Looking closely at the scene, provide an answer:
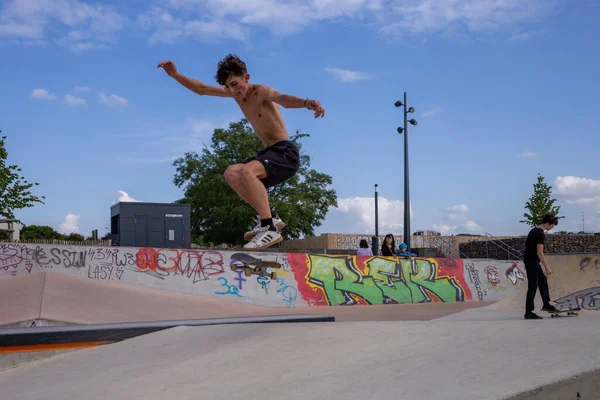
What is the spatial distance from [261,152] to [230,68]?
31.2 inches

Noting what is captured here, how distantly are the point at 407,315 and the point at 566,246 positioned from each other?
53.6ft

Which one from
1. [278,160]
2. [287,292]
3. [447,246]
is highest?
[278,160]

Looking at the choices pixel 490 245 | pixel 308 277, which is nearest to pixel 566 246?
pixel 490 245

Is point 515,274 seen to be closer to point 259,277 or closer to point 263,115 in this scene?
point 259,277

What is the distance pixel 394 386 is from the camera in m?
3.50

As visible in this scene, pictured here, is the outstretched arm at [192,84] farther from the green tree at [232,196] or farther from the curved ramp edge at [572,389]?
the green tree at [232,196]

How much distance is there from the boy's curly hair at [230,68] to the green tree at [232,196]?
25.1m

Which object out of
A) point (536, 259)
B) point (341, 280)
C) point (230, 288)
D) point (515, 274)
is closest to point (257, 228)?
point (536, 259)

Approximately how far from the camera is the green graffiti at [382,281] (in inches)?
612

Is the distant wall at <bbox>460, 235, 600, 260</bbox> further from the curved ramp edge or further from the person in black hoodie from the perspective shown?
the curved ramp edge

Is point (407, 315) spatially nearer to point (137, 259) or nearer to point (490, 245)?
point (137, 259)

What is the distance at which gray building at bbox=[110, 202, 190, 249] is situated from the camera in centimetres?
2009

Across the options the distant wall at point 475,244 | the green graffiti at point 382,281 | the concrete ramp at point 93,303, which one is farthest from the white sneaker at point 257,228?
the distant wall at point 475,244

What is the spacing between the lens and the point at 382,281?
16281 mm
